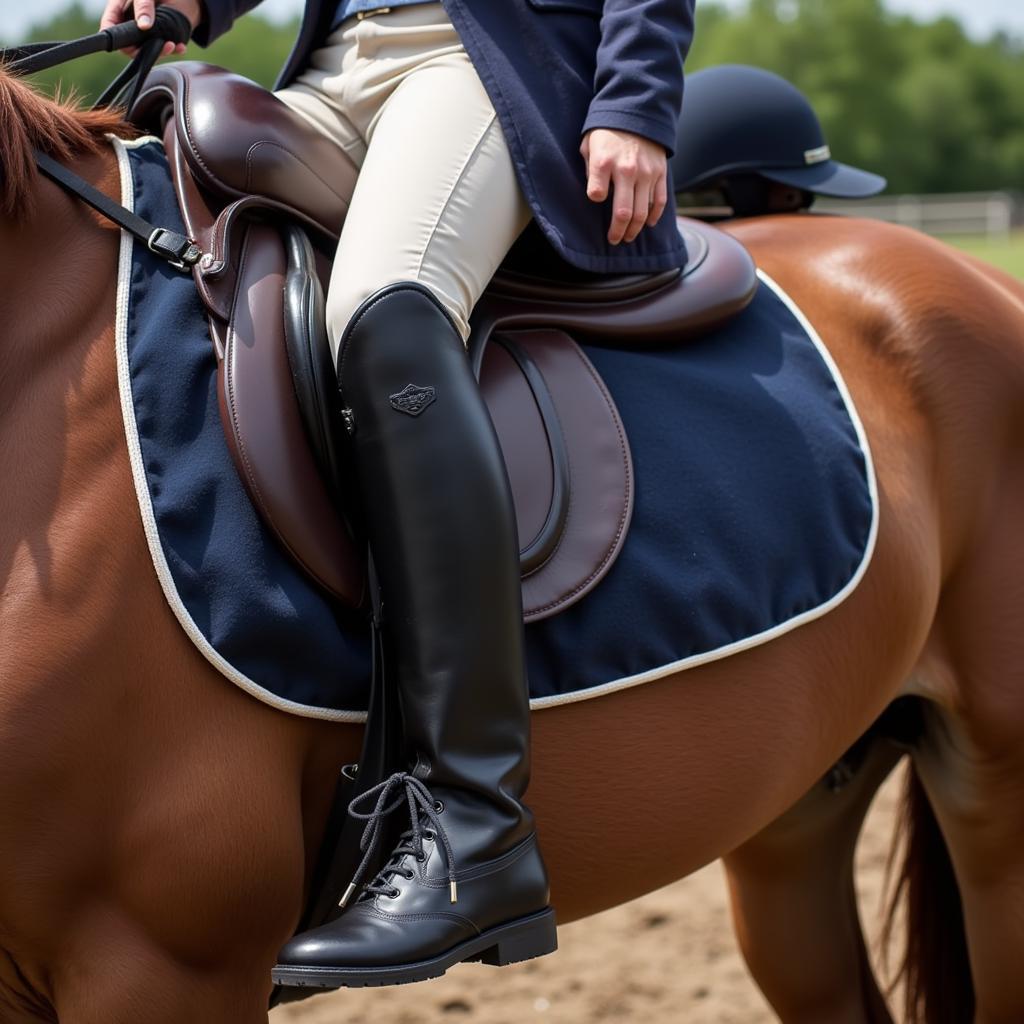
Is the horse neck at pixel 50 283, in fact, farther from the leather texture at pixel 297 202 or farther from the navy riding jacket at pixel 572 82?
the navy riding jacket at pixel 572 82

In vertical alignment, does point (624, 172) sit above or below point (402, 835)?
above

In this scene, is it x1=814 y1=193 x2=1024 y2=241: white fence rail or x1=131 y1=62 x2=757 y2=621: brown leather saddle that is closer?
x1=131 y1=62 x2=757 y2=621: brown leather saddle

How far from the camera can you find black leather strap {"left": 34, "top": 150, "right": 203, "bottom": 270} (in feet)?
5.49

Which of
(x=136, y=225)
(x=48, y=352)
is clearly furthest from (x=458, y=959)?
(x=136, y=225)

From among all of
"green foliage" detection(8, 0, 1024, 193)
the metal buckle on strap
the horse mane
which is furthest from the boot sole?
"green foliage" detection(8, 0, 1024, 193)

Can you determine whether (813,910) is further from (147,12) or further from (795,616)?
(147,12)

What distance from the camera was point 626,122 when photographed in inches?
70.6

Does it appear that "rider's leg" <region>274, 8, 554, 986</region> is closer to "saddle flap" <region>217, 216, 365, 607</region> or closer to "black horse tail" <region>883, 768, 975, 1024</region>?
"saddle flap" <region>217, 216, 365, 607</region>

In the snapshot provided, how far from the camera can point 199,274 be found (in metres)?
1.68

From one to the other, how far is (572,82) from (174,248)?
0.62 meters

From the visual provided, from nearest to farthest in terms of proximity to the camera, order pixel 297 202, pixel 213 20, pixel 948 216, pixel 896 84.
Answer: pixel 297 202
pixel 213 20
pixel 948 216
pixel 896 84

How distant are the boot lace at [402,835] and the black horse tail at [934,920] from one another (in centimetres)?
141

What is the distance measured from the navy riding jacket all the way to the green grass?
64.1 feet

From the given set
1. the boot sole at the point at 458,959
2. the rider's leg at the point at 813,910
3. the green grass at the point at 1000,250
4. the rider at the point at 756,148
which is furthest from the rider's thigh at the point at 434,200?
the green grass at the point at 1000,250
